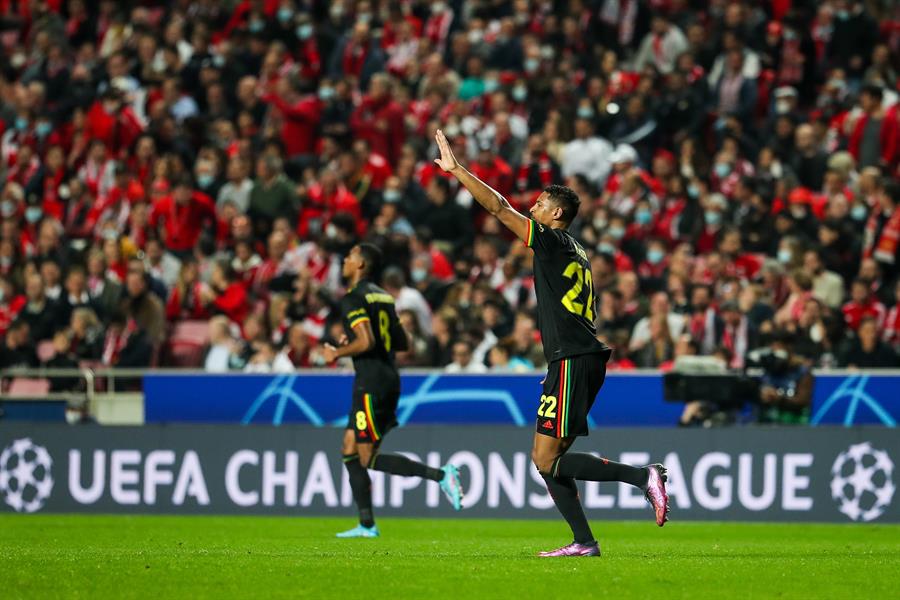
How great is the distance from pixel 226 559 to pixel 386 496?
265 inches

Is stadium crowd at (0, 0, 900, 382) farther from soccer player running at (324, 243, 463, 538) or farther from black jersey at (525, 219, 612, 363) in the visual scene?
black jersey at (525, 219, 612, 363)

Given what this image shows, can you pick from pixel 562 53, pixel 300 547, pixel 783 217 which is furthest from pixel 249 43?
pixel 300 547

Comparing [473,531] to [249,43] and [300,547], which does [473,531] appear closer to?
[300,547]

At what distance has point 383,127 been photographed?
2172cm

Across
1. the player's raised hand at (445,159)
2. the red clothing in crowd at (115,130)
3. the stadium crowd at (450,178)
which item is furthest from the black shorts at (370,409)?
the red clothing in crowd at (115,130)

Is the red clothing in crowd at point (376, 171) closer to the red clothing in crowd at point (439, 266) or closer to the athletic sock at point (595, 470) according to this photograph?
the red clothing in crowd at point (439, 266)

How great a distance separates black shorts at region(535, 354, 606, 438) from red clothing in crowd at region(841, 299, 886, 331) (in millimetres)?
8159

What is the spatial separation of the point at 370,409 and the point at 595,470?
3206mm

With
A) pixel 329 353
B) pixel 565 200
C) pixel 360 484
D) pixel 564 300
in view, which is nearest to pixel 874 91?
pixel 360 484

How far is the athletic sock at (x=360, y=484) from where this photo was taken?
12727 millimetres

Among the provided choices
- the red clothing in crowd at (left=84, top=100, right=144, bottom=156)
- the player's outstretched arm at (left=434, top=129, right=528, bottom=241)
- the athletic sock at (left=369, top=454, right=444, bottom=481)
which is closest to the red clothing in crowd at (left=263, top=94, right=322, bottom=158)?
the red clothing in crowd at (left=84, top=100, right=144, bottom=156)

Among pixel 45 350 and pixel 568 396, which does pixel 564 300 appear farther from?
pixel 45 350

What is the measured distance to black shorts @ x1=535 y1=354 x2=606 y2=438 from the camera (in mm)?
9734

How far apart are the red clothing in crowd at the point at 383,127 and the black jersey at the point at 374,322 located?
911 centimetres
